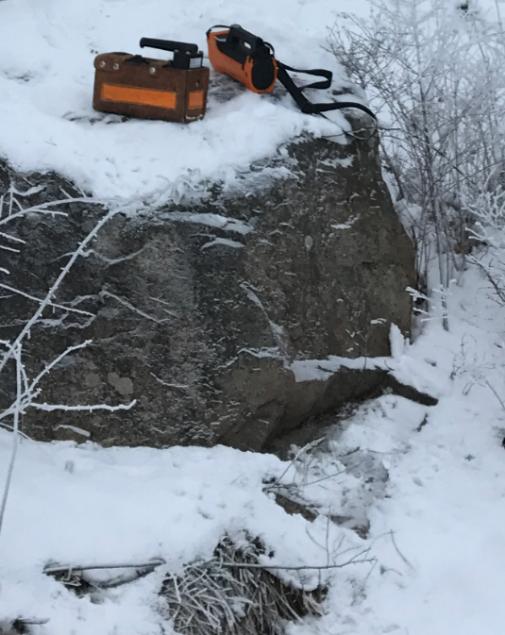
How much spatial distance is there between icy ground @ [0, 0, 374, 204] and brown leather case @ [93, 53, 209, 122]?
0.05m

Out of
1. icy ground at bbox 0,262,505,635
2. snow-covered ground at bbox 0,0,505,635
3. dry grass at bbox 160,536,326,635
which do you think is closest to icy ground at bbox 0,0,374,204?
snow-covered ground at bbox 0,0,505,635

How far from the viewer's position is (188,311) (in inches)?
143

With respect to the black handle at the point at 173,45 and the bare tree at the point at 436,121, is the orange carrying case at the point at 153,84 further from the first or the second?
the bare tree at the point at 436,121

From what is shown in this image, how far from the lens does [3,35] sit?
4320 mm

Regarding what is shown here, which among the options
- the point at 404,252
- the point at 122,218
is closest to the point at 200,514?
the point at 122,218

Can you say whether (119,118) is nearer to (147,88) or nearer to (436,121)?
(147,88)

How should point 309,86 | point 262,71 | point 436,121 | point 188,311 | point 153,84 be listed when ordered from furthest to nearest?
point 436,121 < point 309,86 < point 262,71 < point 153,84 < point 188,311

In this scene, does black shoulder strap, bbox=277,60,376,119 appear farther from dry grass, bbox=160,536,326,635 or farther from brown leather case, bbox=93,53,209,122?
dry grass, bbox=160,536,326,635

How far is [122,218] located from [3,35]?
144 centimetres

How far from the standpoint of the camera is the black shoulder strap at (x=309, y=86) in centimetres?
417

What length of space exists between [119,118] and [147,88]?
0.64ft

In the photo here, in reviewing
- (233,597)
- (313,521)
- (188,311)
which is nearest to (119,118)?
(188,311)

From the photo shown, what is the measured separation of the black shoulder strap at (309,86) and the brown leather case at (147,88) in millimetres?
455

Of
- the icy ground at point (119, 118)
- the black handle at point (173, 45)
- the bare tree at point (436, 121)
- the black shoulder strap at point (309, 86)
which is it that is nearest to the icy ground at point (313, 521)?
the bare tree at point (436, 121)
